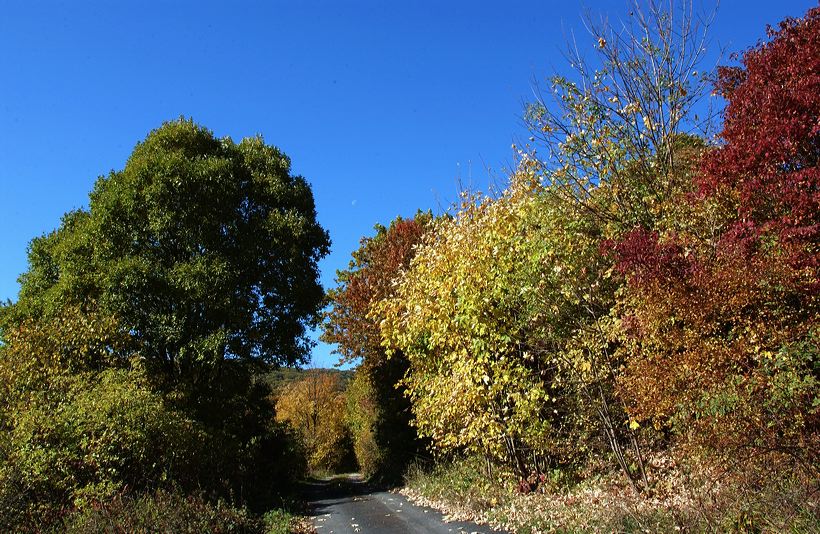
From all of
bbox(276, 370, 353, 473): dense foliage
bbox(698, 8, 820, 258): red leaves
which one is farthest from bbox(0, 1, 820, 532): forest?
bbox(276, 370, 353, 473): dense foliage

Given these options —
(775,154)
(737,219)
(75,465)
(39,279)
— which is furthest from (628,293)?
(39,279)

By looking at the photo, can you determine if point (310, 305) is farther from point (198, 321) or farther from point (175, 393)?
point (175, 393)

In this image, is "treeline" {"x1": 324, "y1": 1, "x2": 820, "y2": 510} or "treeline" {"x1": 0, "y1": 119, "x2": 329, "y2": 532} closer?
"treeline" {"x1": 324, "y1": 1, "x2": 820, "y2": 510}

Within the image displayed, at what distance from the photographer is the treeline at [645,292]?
6496mm

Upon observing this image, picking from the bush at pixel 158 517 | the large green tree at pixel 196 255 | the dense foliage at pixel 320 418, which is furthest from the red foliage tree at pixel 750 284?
the dense foliage at pixel 320 418

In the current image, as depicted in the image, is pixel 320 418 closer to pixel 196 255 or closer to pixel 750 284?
pixel 196 255

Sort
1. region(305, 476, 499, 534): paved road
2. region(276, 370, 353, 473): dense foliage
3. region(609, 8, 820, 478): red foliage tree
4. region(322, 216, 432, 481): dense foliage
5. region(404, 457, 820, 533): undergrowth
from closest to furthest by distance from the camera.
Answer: region(404, 457, 820, 533): undergrowth
region(609, 8, 820, 478): red foliage tree
region(305, 476, 499, 534): paved road
region(322, 216, 432, 481): dense foliage
region(276, 370, 353, 473): dense foliage

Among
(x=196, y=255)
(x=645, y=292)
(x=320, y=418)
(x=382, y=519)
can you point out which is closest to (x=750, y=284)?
(x=645, y=292)

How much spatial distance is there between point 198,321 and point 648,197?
12.7 m

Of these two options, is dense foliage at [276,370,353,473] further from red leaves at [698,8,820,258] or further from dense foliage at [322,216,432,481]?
red leaves at [698,8,820,258]

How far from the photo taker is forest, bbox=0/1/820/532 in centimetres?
667

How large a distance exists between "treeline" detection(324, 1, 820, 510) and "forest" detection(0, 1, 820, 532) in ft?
A: 0.15

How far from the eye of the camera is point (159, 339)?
1531 centimetres

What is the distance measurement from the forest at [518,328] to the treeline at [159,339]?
0.24 ft
